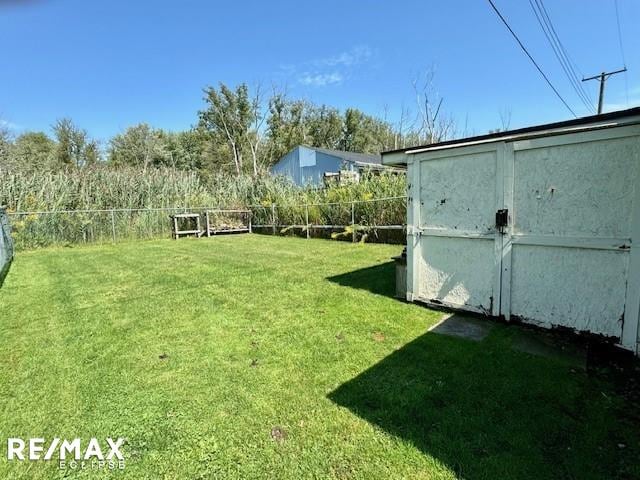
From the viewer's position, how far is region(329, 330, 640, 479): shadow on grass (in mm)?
1666

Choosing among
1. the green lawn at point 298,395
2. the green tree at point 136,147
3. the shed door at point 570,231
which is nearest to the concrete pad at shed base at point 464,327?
the green lawn at point 298,395

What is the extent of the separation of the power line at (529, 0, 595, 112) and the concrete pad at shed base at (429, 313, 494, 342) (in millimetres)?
8736

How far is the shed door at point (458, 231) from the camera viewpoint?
338cm

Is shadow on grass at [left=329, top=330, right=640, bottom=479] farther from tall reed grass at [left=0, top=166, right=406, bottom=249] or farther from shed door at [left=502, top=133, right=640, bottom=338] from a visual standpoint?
tall reed grass at [left=0, top=166, right=406, bottom=249]

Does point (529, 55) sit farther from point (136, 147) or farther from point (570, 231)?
point (136, 147)

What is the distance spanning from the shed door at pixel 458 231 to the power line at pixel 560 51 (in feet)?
25.0

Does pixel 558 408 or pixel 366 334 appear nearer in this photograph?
pixel 558 408

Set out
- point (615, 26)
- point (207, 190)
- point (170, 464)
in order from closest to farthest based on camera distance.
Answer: point (170, 464) → point (615, 26) → point (207, 190)

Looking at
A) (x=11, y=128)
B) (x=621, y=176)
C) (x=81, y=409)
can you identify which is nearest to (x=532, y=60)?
(x=621, y=176)

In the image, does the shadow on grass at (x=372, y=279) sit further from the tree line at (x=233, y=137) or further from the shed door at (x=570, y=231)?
the tree line at (x=233, y=137)

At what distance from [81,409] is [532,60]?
14552 millimetres

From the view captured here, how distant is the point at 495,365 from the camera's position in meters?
2.63

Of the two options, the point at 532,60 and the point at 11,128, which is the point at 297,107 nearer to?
the point at 11,128

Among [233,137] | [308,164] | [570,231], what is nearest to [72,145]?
[233,137]
